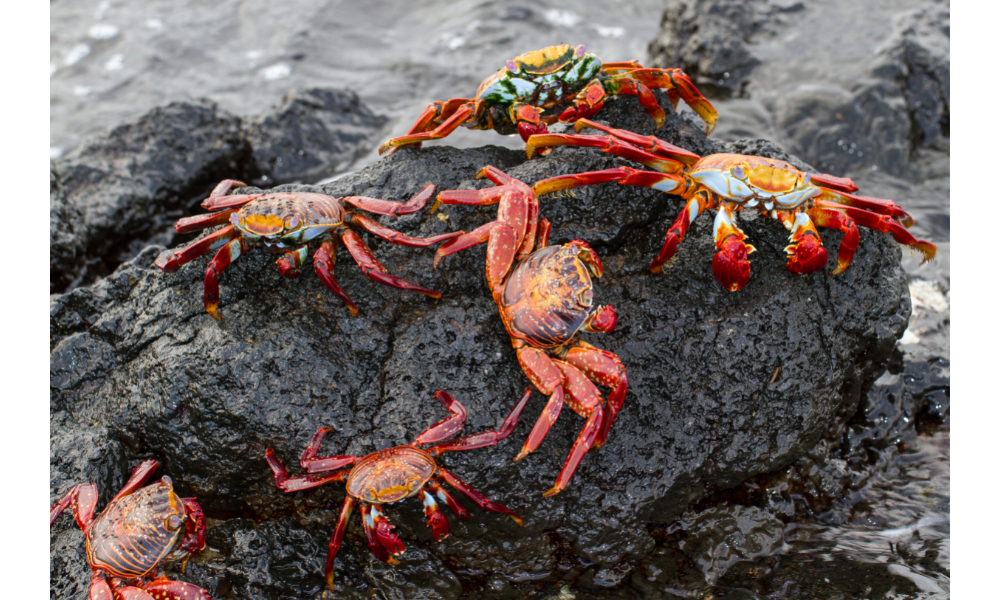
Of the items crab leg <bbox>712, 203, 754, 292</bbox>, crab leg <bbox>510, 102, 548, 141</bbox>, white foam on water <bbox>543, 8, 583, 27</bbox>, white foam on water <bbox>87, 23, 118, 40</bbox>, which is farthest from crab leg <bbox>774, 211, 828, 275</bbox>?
white foam on water <bbox>87, 23, 118, 40</bbox>

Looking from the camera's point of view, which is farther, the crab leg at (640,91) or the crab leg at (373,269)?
the crab leg at (640,91)

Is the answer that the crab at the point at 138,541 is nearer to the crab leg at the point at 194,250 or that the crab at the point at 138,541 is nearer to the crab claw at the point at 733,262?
the crab leg at the point at 194,250

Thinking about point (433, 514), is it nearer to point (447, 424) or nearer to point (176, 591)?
point (447, 424)

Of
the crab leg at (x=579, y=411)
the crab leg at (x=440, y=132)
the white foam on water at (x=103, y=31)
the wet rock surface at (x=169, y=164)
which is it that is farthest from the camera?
the white foam on water at (x=103, y=31)

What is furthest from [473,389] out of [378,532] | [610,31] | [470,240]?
[610,31]

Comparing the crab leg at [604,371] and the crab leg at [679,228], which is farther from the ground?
the crab leg at [679,228]

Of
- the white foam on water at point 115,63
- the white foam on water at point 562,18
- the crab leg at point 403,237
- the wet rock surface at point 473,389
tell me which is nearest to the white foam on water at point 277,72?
the white foam on water at point 115,63

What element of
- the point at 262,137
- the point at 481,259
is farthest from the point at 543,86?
the point at 262,137
